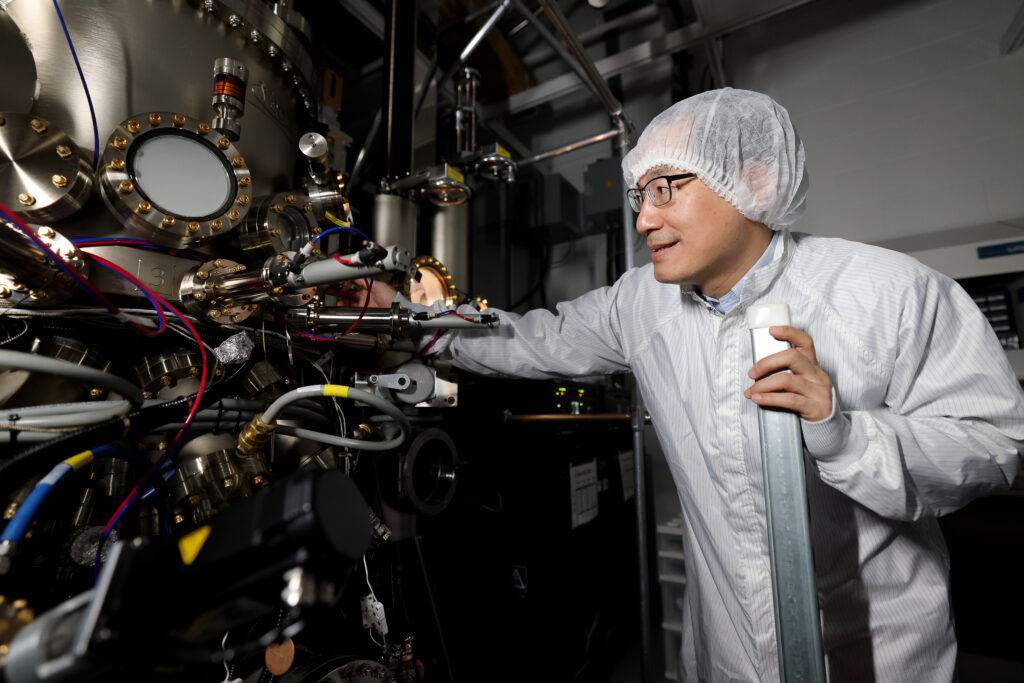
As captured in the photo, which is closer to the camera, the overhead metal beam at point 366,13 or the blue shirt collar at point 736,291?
the blue shirt collar at point 736,291

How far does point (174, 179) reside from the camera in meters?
0.67

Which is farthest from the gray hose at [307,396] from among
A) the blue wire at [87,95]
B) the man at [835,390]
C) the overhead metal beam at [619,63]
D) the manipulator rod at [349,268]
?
the overhead metal beam at [619,63]

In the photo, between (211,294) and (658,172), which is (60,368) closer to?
(211,294)

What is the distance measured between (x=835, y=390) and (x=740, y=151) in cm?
41

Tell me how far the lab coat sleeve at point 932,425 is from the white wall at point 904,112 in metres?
1.46

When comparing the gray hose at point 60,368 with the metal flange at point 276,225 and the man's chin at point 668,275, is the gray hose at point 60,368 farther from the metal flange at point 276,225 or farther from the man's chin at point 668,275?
the man's chin at point 668,275

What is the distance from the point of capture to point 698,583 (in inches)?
36.5

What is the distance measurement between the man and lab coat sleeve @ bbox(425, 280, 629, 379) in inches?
6.9

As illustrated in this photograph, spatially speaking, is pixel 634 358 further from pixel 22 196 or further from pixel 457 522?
pixel 22 196

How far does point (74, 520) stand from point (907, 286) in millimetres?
1165

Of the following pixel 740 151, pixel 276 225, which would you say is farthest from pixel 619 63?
pixel 276 225

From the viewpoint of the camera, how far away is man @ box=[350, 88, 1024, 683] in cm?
69

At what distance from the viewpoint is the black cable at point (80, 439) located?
447 mm

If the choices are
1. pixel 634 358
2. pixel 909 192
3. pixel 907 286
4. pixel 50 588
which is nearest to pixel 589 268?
pixel 909 192
